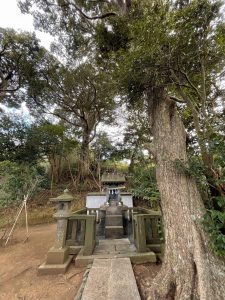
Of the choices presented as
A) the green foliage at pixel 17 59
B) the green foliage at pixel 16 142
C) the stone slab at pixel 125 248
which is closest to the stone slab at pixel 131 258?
the stone slab at pixel 125 248

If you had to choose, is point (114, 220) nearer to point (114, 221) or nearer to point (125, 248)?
point (114, 221)

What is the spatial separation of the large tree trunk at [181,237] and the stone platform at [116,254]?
3.17ft

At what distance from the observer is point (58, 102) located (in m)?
8.99

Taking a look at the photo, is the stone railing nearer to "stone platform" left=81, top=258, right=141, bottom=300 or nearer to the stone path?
the stone path

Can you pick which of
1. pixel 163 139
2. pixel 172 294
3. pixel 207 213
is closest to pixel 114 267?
pixel 172 294

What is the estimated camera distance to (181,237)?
1.91m

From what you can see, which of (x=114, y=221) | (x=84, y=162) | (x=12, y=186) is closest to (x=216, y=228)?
(x=114, y=221)

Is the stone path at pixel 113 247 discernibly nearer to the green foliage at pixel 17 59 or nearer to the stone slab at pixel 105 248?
the stone slab at pixel 105 248

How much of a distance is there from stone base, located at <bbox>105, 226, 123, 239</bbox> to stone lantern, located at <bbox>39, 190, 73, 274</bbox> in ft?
5.32

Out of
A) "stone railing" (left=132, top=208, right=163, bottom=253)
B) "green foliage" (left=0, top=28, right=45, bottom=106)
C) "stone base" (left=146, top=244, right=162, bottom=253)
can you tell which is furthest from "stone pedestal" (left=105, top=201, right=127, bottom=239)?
"green foliage" (left=0, top=28, right=45, bottom=106)

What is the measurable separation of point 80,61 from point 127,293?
814 centimetres

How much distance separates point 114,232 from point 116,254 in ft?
4.86

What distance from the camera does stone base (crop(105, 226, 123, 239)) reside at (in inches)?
181

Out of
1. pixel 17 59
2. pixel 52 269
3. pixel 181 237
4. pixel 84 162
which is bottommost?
pixel 52 269
